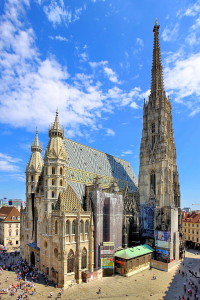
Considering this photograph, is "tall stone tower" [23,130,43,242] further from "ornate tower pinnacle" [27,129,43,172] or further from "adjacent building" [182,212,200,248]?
"adjacent building" [182,212,200,248]

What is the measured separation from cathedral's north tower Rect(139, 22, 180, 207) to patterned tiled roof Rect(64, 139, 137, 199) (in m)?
10.2

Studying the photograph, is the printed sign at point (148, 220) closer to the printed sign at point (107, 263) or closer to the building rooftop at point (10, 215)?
the printed sign at point (107, 263)

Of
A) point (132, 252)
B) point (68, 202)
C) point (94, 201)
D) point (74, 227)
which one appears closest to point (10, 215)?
point (68, 202)

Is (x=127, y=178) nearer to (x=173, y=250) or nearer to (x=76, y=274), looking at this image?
(x=173, y=250)

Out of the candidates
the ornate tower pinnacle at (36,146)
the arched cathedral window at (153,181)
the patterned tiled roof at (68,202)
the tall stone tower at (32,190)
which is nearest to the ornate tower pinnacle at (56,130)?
the ornate tower pinnacle at (36,146)

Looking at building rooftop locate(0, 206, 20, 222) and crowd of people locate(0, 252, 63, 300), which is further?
building rooftop locate(0, 206, 20, 222)

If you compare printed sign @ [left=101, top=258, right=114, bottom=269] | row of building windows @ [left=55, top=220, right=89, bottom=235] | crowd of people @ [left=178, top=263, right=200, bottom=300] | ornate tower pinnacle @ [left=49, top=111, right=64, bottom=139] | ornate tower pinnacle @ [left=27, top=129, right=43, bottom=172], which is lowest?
crowd of people @ [left=178, top=263, right=200, bottom=300]

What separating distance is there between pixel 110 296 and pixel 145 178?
145 ft

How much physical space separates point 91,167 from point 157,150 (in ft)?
81.0

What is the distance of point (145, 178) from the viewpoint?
78875 mm

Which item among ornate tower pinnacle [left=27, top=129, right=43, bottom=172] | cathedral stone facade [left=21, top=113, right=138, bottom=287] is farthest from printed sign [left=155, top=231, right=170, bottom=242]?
ornate tower pinnacle [left=27, top=129, right=43, bottom=172]

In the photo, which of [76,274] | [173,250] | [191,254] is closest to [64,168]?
[76,274]

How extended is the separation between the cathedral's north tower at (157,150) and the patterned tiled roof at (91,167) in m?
10.2

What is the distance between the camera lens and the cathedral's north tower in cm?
7369
